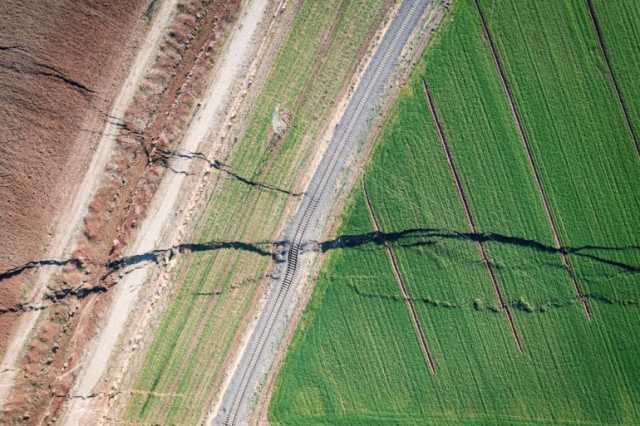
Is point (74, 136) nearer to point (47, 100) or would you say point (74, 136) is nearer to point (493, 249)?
point (47, 100)

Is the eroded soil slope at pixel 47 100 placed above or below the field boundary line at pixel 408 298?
above

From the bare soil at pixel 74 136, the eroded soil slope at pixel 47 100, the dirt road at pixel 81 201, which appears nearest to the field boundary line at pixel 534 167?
the bare soil at pixel 74 136

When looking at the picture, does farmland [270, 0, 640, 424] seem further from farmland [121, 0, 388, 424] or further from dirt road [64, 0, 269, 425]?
dirt road [64, 0, 269, 425]

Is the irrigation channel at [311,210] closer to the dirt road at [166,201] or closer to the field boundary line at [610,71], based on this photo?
the dirt road at [166,201]

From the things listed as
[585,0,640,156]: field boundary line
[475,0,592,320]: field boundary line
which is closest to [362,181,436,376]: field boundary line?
[475,0,592,320]: field boundary line

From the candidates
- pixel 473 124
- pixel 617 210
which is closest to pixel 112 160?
pixel 473 124

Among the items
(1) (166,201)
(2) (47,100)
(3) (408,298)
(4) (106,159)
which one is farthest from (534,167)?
(2) (47,100)

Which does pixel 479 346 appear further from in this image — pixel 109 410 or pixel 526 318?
pixel 109 410
